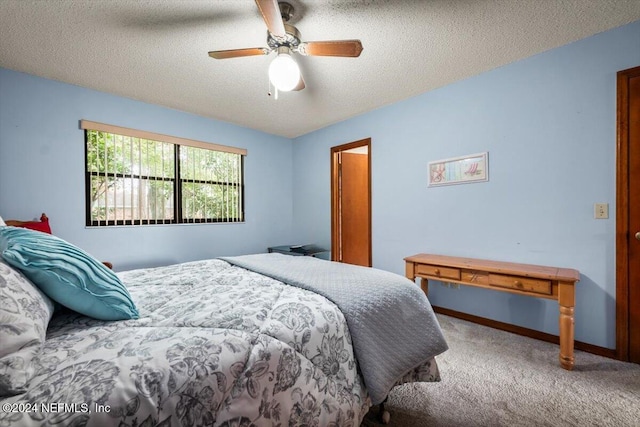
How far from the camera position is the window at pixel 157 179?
9.98ft

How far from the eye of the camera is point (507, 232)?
2.53 metres

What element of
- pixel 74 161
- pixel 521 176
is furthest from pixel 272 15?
pixel 74 161

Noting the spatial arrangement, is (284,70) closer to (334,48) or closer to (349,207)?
(334,48)

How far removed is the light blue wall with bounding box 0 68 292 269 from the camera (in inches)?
102

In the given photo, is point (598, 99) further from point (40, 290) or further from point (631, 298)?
point (40, 290)

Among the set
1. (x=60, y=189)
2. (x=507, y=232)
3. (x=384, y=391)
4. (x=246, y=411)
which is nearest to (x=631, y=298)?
(x=507, y=232)

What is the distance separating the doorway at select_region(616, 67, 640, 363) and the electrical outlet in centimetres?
6

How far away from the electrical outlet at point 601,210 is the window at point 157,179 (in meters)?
3.92

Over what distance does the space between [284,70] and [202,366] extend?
1.81 m

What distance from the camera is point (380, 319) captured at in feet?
4.22

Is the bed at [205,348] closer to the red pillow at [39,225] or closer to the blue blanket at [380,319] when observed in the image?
the blue blanket at [380,319]

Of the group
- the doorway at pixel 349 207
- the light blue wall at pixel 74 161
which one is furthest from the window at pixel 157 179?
the doorway at pixel 349 207

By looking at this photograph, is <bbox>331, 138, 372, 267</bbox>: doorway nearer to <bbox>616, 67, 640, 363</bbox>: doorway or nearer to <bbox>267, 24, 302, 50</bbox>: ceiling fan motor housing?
<bbox>267, 24, 302, 50</bbox>: ceiling fan motor housing

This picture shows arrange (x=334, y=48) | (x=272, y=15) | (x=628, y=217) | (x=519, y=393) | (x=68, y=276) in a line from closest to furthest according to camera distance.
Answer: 1. (x=68, y=276)
2. (x=272, y=15)
3. (x=519, y=393)
4. (x=334, y=48)
5. (x=628, y=217)
